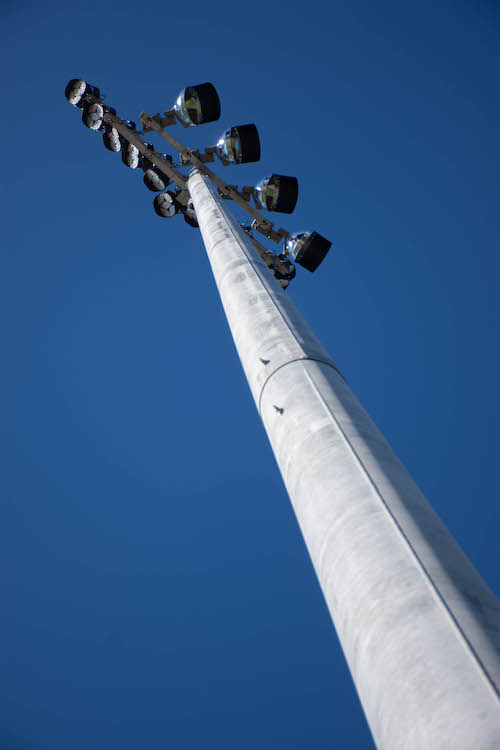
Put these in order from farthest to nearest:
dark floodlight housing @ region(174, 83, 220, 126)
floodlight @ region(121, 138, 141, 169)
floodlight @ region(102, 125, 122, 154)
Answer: floodlight @ region(102, 125, 122, 154), floodlight @ region(121, 138, 141, 169), dark floodlight housing @ region(174, 83, 220, 126)

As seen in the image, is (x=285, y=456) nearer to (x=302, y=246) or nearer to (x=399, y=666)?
(x=399, y=666)

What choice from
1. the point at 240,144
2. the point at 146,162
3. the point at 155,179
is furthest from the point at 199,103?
the point at 146,162

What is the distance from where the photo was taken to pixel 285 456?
411cm

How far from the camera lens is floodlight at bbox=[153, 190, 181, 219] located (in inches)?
483

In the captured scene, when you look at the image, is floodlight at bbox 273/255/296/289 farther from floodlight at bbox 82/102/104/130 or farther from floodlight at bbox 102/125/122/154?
floodlight at bbox 82/102/104/130

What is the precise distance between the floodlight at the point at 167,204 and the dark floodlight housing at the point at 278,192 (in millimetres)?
2647

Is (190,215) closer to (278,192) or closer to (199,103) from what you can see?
(199,103)

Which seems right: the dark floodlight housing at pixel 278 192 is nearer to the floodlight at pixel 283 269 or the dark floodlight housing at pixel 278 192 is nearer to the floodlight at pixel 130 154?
the floodlight at pixel 283 269

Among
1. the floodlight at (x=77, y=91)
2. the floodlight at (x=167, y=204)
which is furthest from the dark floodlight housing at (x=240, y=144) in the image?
the floodlight at (x=77, y=91)

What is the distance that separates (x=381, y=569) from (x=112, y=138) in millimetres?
12042

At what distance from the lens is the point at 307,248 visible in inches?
407

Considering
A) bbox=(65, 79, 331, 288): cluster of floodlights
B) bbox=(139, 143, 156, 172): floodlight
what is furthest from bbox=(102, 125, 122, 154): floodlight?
bbox=(139, 143, 156, 172): floodlight

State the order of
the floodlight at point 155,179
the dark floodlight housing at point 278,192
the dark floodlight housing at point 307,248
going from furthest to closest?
1. the floodlight at point 155,179
2. the dark floodlight housing at point 307,248
3. the dark floodlight housing at point 278,192

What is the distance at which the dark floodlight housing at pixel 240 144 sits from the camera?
9.78 m
